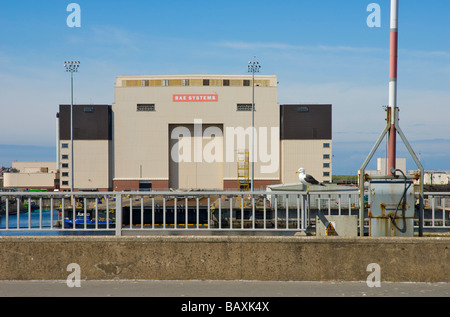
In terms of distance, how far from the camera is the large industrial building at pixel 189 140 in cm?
9119

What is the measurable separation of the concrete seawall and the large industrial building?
82864mm

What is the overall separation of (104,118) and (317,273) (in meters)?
88.1

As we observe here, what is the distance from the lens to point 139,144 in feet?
303

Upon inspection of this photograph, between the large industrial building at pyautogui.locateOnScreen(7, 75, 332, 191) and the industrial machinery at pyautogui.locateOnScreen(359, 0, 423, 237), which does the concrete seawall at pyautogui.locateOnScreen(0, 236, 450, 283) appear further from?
the large industrial building at pyautogui.locateOnScreen(7, 75, 332, 191)

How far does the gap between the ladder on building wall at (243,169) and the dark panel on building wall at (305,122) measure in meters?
8.69

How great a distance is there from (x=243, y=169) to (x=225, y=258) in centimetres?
8248

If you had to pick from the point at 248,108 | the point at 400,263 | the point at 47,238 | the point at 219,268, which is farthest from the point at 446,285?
the point at 248,108

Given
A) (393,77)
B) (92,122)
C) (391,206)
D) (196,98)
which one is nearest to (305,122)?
(196,98)

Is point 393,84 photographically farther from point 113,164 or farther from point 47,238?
point 113,164

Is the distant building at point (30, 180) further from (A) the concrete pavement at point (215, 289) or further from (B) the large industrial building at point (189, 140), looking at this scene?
(A) the concrete pavement at point (215, 289)

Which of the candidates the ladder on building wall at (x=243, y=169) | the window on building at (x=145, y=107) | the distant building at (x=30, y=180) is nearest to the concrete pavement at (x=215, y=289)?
the ladder on building wall at (x=243, y=169)

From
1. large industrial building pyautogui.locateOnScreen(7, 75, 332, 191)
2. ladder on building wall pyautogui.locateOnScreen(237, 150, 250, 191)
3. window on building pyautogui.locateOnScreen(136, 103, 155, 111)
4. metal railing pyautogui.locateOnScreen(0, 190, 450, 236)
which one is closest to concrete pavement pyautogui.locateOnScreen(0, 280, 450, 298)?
metal railing pyautogui.locateOnScreen(0, 190, 450, 236)

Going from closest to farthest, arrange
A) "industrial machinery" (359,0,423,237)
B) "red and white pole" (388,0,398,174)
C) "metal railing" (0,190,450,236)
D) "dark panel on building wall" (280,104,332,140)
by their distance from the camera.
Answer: "industrial machinery" (359,0,423,237)
"metal railing" (0,190,450,236)
"red and white pole" (388,0,398,174)
"dark panel on building wall" (280,104,332,140)

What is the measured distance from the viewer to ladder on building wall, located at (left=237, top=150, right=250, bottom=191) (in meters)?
89.6
